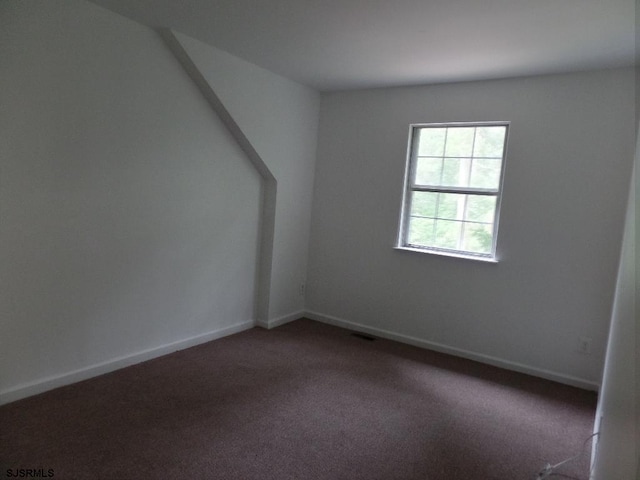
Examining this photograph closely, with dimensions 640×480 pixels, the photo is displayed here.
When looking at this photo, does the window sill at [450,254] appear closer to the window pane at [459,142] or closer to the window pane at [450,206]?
the window pane at [450,206]

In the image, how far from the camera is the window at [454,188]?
3.72 metres

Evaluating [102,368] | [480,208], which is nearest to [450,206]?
[480,208]

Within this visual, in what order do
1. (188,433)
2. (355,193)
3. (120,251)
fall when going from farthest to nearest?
1. (355,193)
2. (120,251)
3. (188,433)

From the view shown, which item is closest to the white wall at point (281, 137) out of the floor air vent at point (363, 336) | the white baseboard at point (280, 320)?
the white baseboard at point (280, 320)

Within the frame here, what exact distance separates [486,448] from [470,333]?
4.90 ft

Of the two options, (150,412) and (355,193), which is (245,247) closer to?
(355,193)

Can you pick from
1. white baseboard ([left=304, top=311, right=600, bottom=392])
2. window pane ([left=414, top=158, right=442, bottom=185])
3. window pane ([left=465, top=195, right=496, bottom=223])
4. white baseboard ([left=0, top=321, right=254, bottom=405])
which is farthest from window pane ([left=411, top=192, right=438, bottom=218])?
white baseboard ([left=0, top=321, right=254, bottom=405])

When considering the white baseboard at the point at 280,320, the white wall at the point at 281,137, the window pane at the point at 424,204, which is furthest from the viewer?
the white baseboard at the point at 280,320

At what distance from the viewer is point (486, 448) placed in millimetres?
2441

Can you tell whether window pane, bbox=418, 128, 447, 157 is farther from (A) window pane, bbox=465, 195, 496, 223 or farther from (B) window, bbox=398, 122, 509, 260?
(A) window pane, bbox=465, 195, 496, 223

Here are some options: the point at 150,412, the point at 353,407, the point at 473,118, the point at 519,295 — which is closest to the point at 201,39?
the point at 473,118

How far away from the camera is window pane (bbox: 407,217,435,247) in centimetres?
410

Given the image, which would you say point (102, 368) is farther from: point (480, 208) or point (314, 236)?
point (480, 208)

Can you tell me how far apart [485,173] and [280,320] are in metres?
2.54
